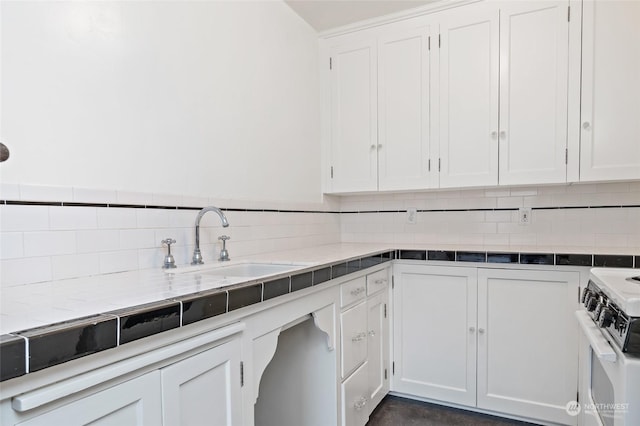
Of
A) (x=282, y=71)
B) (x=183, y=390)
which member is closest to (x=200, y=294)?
(x=183, y=390)

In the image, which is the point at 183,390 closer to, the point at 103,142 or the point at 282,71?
the point at 103,142

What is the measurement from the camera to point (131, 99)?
147 cm

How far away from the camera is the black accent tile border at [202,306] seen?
35.4 inches

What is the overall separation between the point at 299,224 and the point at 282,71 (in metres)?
0.98

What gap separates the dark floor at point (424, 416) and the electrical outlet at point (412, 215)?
1229mm

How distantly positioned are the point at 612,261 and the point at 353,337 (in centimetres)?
131

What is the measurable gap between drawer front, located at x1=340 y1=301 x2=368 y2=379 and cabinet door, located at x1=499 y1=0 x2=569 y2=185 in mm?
1242

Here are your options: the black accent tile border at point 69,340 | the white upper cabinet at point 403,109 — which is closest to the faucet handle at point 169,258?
the black accent tile border at point 69,340

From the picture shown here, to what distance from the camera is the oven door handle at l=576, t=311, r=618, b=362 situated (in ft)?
3.36

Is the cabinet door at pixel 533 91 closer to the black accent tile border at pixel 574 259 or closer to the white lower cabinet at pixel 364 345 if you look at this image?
the black accent tile border at pixel 574 259

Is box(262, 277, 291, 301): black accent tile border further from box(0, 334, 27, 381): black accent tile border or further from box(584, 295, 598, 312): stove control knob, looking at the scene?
box(584, 295, 598, 312): stove control knob

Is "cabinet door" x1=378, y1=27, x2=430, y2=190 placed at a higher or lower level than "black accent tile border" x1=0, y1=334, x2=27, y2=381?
higher

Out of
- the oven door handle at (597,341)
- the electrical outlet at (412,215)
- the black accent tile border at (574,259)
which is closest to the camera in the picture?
the oven door handle at (597,341)

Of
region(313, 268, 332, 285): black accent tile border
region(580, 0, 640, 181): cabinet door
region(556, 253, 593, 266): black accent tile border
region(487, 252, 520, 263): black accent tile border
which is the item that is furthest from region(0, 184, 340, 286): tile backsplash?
region(580, 0, 640, 181): cabinet door
